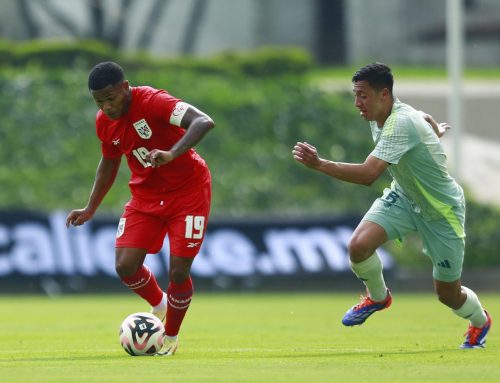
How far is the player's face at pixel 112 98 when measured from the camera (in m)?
11.1

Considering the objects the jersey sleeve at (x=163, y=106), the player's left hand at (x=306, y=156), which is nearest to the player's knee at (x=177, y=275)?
the jersey sleeve at (x=163, y=106)

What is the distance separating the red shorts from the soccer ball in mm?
665

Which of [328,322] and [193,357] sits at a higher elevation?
[193,357]

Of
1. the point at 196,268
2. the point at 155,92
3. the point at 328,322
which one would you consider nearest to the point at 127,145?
the point at 155,92

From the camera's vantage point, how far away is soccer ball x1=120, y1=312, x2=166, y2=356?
1125 centimetres

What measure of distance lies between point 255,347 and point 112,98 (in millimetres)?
2789

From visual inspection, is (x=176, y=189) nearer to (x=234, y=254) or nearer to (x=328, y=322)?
(x=328, y=322)

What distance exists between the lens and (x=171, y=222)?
11.8m

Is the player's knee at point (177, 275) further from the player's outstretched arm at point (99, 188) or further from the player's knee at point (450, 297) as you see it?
the player's knee at point (450, 297)

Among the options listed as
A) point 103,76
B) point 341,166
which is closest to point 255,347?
point 341,166

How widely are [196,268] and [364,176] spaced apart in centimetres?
1314

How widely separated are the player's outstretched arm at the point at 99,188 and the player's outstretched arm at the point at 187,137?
1077mm

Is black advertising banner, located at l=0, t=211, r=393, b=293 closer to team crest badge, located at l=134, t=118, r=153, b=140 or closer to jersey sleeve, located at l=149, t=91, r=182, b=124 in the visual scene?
team crest badge, located at l=134, t=118, r=153, b=140

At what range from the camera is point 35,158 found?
3050cm
